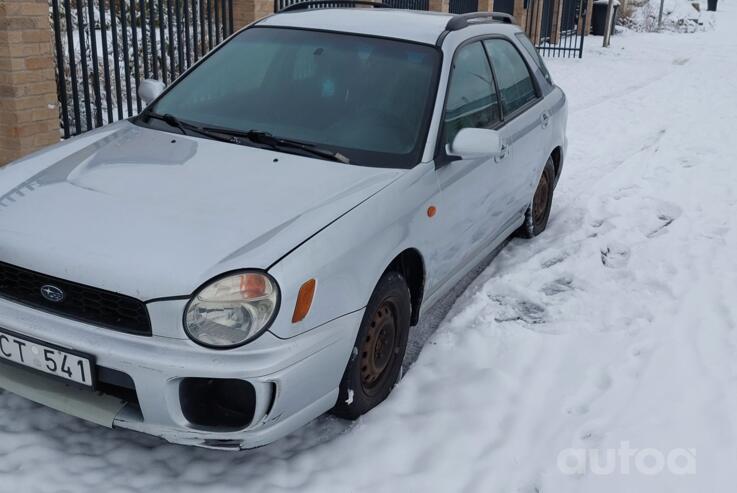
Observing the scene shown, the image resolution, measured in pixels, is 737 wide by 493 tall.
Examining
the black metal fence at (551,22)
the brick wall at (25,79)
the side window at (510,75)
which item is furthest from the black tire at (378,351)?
the black metal fence at (551,22)

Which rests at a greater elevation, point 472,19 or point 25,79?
point 472,19

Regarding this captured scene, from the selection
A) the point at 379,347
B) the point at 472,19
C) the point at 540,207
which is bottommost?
the point at 540,207

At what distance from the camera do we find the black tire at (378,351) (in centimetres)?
323

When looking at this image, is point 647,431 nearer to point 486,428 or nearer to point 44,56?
point 486,428

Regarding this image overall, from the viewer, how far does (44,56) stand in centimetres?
607

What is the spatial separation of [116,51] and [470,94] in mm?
4068

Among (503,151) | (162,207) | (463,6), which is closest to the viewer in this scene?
(162,207)

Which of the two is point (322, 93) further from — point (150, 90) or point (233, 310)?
point (233, 310)

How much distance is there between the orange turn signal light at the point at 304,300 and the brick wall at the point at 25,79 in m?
4.01

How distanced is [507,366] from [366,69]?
1652 mm

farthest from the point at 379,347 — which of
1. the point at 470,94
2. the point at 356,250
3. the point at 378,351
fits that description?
the point at 470,94

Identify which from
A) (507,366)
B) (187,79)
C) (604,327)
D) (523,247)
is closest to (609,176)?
(523,247)

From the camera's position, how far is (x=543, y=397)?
3.71 m

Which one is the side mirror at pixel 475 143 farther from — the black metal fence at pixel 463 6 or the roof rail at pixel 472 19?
the black metal fence at pixel 463 6
